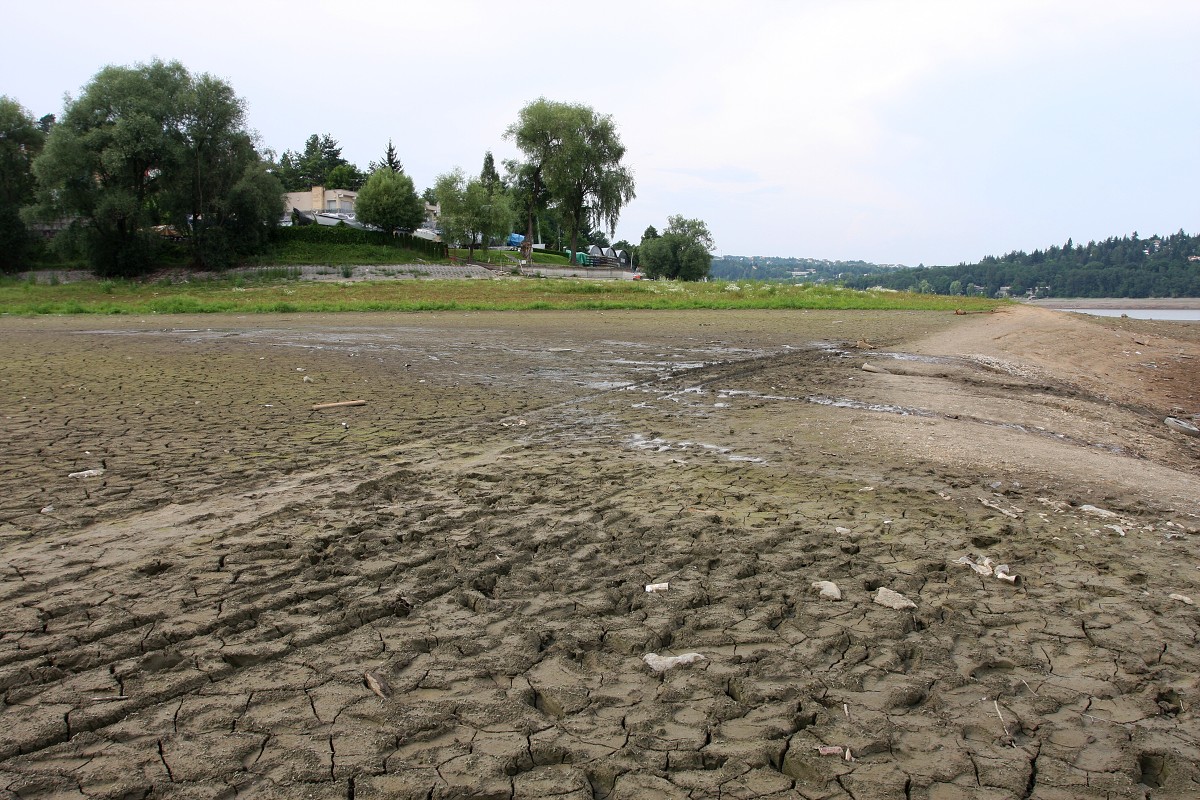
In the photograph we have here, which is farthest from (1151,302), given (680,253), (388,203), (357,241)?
(357,241)

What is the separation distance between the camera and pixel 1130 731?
2.88 m

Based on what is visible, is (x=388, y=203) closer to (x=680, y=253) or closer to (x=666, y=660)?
(x=680, y=253)

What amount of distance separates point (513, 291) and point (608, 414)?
28.2 meters

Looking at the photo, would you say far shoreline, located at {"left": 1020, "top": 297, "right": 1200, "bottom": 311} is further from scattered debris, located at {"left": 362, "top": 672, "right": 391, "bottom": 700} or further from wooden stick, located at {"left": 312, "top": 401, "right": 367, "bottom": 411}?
scattered debris, located at {"left": 362, "top": 672, "right": 391, "bottom": 700}

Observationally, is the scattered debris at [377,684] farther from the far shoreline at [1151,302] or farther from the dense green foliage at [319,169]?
the dense green foliage at [319,169]

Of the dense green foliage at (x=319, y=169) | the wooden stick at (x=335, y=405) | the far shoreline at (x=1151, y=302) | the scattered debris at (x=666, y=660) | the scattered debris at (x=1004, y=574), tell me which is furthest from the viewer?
the dense green foliage at (x=319, y=169)

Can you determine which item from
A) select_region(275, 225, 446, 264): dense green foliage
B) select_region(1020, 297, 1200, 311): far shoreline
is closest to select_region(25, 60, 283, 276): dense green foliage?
select_region(275, 225, 446, 264): dense green foliage

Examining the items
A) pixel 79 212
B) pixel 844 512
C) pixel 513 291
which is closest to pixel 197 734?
pixel 844 512

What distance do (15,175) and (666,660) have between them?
6061 cm

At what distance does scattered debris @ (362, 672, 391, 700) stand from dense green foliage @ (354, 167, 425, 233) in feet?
220

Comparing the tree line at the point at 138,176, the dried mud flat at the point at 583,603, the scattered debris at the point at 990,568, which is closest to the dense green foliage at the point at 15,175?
the tree line at the point at 138,176

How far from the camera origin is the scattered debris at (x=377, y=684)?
9.74ft

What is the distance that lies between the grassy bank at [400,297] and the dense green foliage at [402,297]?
0.11 feet

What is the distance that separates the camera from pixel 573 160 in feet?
212
